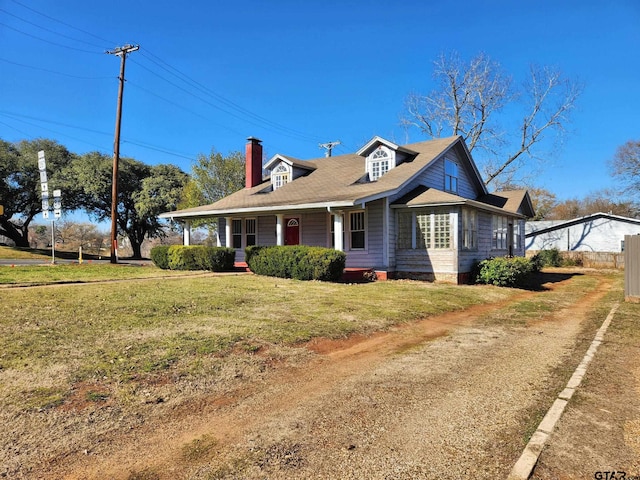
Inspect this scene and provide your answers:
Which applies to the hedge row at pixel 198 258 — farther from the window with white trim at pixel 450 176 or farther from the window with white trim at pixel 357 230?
the window with white trim at pixel 450 176

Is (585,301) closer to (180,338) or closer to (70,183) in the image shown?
(180,338)

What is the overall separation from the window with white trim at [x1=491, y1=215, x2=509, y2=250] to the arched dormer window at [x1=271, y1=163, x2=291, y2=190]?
1081 cm

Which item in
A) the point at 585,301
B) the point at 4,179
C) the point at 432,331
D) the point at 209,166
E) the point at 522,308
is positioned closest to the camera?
the point at 432,331

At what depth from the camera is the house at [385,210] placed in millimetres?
16703

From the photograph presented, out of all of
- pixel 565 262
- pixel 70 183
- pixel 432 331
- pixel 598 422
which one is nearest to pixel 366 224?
pixel 432 331

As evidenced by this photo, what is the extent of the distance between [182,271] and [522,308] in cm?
1280

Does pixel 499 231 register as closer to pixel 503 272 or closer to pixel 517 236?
pixel 517 236

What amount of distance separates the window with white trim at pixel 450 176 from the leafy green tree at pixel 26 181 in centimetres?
3228

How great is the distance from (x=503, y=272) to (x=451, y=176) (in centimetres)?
683

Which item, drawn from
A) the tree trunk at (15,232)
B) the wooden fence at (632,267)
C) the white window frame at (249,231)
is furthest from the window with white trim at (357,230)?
the tree trunk at (15,232)

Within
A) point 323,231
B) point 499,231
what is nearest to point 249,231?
point 323,231

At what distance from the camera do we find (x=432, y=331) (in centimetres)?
813

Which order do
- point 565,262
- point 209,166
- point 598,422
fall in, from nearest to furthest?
point 598,422
point 565,262
point 209,166

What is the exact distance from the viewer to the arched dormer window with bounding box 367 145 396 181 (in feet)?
64.8
